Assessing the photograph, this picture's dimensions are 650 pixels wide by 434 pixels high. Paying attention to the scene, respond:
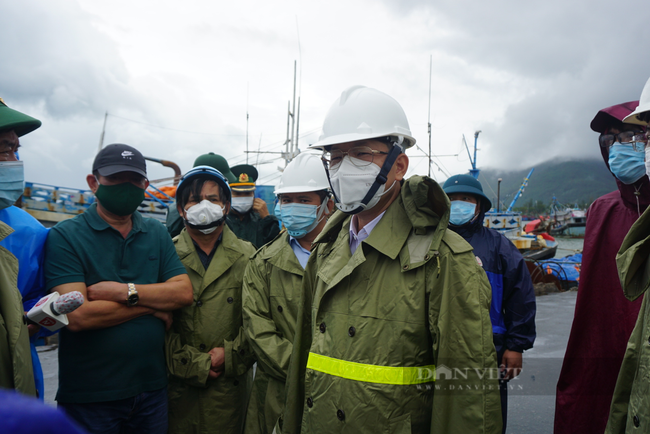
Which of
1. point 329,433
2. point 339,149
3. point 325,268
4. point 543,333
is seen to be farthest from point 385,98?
point 543,333

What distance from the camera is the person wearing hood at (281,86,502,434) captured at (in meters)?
1.70

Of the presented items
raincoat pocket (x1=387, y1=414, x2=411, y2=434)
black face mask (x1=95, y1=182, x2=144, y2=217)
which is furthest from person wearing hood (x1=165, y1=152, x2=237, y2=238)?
raincoat pocket (x1=387, y1=414, x2=411, y2=434)

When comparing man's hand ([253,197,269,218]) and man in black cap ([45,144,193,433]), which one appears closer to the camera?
man in black cap ([45,144,193,433])

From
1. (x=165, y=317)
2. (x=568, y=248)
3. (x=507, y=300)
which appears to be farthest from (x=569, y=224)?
(x=165, y=317)

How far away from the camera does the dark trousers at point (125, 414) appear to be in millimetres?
2391

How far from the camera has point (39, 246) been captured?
97.4 inches

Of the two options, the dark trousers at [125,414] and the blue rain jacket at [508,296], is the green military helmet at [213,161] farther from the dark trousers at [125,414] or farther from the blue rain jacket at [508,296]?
the blue rain jacket at [508,296]

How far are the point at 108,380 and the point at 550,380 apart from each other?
528cm

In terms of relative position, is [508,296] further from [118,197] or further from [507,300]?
[118,197]

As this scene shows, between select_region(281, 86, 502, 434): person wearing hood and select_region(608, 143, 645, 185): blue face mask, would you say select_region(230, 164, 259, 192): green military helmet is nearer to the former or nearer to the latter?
select_region(281, 86, 502, 434): person wearing hood

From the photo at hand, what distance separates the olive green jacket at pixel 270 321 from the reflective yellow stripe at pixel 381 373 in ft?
2.49

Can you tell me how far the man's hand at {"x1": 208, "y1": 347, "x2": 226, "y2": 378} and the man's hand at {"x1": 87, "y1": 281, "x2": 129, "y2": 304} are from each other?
0.73 meters

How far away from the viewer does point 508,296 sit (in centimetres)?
332

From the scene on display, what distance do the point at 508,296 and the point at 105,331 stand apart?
2.97m
